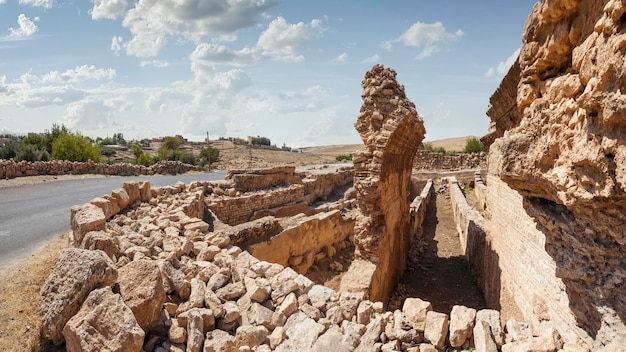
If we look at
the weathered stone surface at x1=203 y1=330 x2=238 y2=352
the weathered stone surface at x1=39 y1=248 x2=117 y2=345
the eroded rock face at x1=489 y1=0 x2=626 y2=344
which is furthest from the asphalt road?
the eroded rock face at x1=489 y1=0 x2=626 y2=344

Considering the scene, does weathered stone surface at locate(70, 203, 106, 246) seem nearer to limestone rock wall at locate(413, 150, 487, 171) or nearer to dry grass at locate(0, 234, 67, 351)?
dry grass at locate(0, 234, 67, 351)

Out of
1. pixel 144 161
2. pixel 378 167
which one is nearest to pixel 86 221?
pixel 378 167

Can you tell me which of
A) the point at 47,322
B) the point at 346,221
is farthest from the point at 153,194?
the point at 47,322

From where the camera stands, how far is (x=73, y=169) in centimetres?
1872

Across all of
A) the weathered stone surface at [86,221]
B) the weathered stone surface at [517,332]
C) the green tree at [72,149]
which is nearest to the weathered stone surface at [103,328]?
the weathered stone surface at [86,221]

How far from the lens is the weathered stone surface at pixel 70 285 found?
286 cm

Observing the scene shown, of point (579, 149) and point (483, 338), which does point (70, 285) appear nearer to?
point (483, 338)

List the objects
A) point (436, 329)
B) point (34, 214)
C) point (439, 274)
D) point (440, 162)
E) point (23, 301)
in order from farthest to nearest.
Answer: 1. point (440, 162)
2. point (439, 274)
3. point (34, 214)
4. point (23, 301)
5. point (436, 329)

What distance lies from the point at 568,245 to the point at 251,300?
114 inches

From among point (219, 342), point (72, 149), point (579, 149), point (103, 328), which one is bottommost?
point (219, 342)

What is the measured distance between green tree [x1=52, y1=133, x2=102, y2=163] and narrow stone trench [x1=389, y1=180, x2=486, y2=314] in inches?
947

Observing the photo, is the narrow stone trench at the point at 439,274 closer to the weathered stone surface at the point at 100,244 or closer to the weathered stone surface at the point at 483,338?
the weathered stone surface at the point at 483,338

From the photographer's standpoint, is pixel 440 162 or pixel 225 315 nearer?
pixel 225 315

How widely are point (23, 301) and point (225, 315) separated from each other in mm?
2316
